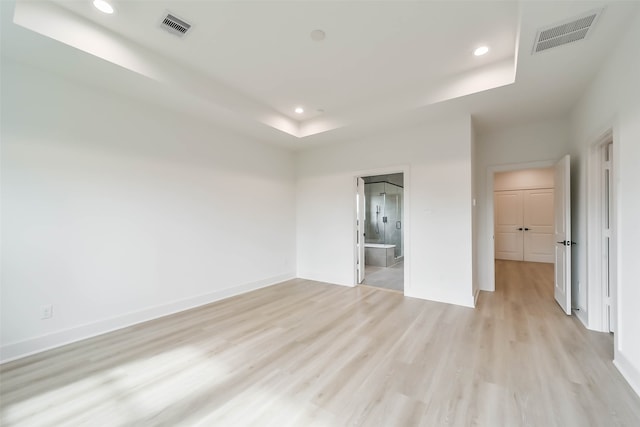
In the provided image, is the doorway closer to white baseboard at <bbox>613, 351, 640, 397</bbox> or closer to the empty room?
the empty room

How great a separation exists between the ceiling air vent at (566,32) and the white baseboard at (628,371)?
262 cm

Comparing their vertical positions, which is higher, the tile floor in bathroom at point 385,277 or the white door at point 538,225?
the white door at point 538,225

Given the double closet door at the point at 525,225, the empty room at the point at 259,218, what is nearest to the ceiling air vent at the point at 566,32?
the empty room at the point at 259,218

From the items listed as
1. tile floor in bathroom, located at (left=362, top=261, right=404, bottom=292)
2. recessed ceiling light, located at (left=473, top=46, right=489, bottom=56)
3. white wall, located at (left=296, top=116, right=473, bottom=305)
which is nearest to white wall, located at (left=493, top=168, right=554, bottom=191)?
tile floor in bathroom, located at (left=362, top=261, right=404, bottom=292)

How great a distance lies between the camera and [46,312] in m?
2.53

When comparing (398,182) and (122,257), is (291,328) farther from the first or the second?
(398,182)

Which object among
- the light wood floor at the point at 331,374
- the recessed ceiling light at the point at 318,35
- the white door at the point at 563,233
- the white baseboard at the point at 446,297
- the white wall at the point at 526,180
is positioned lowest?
the light wood floor at the point at 331,374

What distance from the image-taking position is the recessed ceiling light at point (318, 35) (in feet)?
7.94

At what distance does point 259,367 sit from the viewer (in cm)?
221

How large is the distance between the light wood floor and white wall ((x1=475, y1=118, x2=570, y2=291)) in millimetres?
1287

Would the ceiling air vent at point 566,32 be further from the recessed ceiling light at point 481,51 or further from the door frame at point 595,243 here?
the door frame at point 595,243

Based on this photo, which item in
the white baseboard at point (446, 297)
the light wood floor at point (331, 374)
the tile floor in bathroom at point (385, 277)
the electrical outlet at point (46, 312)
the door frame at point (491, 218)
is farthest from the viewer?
the tile floor in bathroom at point (385, 277)

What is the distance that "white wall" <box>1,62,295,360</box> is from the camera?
7.89 feet

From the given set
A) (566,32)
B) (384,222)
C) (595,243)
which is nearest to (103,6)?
(566,32)
